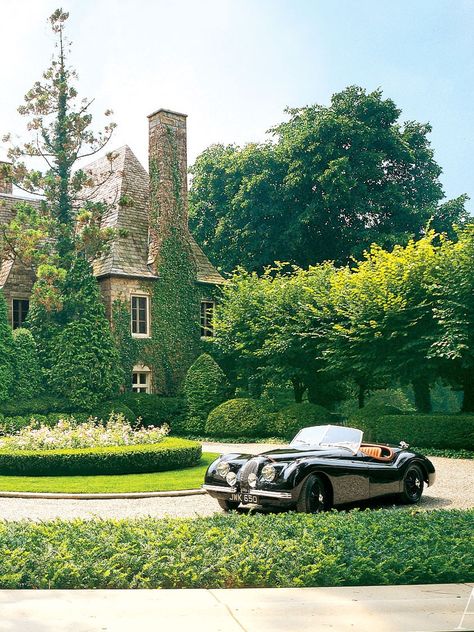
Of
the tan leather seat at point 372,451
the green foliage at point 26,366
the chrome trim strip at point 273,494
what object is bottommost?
the chrome trim strip at point 273,494

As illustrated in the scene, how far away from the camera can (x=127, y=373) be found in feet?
105

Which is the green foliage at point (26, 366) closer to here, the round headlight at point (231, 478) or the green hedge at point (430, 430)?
the green hedge at point (430, 430)

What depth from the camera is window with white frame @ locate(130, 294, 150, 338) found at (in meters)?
32.7

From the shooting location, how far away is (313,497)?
11.3 metres

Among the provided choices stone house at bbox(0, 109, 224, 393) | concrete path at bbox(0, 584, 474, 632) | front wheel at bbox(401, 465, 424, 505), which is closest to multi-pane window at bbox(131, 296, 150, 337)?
stone house at bbox(0, 109, 224, 393)

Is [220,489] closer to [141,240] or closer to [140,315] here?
[140,315]

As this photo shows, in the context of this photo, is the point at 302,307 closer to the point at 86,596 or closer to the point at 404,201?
the point at 404,201

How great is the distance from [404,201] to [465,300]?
55.3 feet

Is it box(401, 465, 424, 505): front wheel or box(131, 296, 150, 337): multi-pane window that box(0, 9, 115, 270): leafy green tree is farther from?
box(401, 465, 424, 505): front wheel

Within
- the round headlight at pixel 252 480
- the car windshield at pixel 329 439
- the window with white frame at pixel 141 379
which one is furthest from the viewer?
the window with white frame at pixel 141 379

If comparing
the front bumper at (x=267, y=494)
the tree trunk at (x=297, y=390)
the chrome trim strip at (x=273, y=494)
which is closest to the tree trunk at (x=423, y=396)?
the tree trunk at (x=297, y=390)

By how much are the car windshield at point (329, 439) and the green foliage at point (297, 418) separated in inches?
579

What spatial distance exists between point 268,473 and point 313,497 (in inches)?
33.1

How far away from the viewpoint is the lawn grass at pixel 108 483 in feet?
49.2
